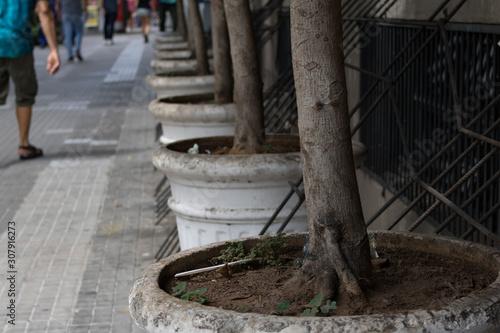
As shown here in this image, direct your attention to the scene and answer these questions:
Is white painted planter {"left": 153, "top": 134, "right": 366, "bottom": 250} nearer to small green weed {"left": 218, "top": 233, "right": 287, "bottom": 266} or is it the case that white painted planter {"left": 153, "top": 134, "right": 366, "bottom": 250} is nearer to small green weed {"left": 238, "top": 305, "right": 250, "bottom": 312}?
small green weed {"left": 218, "top": 233, "right": 287, "bottom": 266}

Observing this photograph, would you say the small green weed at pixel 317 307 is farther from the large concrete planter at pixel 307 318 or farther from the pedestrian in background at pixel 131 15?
the pedestrian in background at pixel 131 15

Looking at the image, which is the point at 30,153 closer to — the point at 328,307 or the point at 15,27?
the point at 15,27

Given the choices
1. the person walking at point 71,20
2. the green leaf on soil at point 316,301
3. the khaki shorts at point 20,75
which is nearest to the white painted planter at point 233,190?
the green leaf on soil at point 316,301

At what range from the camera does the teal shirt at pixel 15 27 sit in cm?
868

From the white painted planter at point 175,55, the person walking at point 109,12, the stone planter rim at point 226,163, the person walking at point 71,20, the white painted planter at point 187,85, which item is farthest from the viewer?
the person walking at point 109,12

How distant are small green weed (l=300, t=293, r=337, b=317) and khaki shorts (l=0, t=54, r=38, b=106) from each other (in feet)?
24.0

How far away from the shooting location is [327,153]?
2.42 m

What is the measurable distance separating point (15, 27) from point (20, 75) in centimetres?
58

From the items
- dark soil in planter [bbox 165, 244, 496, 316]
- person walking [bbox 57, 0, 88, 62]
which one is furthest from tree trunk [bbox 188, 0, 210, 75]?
person walking [bbox 57, 0, 88, 62]

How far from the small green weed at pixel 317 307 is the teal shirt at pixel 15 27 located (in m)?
7.14

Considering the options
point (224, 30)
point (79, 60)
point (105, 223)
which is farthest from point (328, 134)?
point (79, 60)

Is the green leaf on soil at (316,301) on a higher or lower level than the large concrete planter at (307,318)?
lower

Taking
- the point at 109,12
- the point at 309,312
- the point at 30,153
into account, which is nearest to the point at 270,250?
the point at 309,312

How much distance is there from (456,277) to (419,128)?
217 centimetres
